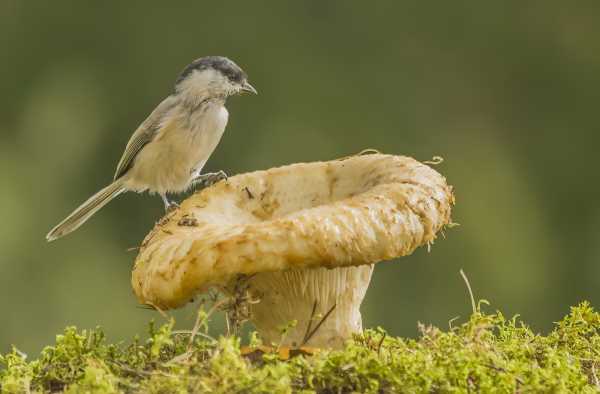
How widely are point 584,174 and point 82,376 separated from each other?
9369 mm

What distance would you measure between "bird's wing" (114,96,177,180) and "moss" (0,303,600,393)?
2156 mm

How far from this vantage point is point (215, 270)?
264cm

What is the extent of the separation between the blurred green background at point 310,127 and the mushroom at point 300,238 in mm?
6669

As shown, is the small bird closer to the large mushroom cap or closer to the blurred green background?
the large mushroom cap

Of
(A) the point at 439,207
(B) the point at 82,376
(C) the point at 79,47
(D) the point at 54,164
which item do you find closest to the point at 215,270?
(B) the point at 82,376

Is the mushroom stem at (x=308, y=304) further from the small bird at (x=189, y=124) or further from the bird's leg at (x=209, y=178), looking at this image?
the small bird at (x=189, y=124)

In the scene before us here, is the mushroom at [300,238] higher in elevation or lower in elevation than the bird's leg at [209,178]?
lower

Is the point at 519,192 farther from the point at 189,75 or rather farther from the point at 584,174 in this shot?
the point at 189,75

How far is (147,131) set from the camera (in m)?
4.99

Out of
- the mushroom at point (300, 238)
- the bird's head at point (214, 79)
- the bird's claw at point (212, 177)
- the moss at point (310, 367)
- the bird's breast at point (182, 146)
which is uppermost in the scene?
the bird's head at point (214, 79)

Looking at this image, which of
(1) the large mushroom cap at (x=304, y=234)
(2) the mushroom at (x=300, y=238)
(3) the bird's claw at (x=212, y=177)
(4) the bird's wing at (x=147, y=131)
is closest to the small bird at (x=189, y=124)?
(4) the bird's wing at (x=147, y=131)

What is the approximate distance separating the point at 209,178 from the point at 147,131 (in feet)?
2.97

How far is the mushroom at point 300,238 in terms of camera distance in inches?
103

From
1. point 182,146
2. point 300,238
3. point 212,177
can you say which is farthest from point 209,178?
point 300,238
